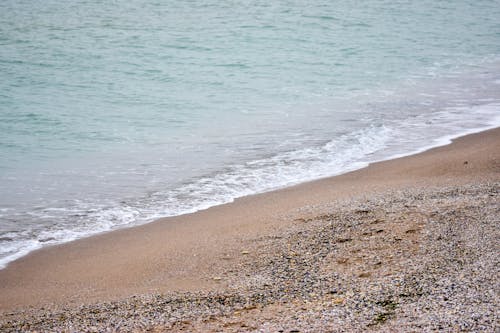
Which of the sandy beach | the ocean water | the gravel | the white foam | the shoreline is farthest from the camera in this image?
the ocean water

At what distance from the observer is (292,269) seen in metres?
5.25

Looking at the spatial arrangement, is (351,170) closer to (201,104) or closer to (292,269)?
(292,269)

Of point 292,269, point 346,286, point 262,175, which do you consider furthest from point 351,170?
point 346,286

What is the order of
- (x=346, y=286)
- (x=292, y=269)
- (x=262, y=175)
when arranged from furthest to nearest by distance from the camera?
1. (x=262, y=175)
2. (x=292, y=269)
3. (x=346, y=286)

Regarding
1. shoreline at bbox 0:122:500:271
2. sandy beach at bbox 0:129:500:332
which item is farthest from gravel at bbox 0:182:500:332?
shoreline at bbox 0:122:500:271

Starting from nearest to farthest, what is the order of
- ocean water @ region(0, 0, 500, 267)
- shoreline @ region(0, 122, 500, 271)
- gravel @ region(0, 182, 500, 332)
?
gravel @ region(0, 182, 500, 332) → shoreline @ region(0, 122, 500, 271) → ocean water @ region(0, 0, 500, 267)

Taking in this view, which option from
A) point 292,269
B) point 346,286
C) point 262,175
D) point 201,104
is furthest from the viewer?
point 201,104

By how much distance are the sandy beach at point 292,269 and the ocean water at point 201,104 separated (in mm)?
789

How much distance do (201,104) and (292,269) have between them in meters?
8.44

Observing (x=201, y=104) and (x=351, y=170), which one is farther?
(x=201, y=104)

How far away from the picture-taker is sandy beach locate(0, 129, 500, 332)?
4.41 meters

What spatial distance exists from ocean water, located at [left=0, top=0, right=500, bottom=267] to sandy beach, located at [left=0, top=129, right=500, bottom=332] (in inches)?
31.1

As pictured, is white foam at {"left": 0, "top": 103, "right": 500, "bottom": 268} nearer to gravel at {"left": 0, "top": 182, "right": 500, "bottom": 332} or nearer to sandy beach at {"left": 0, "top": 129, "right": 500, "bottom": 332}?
sandy beach at {"left": 0, "top": 129, "right": 500, "bottom": 332}

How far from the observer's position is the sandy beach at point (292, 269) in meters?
4.41
